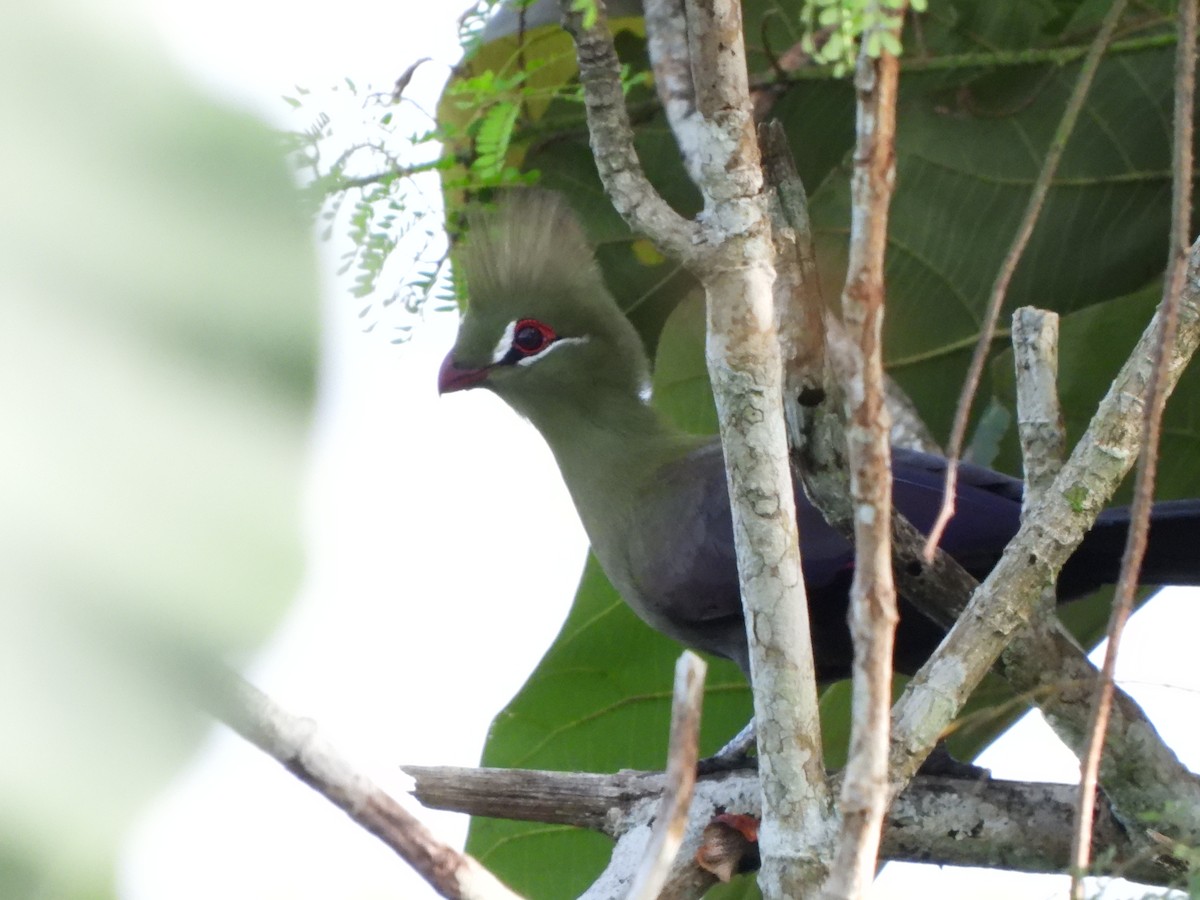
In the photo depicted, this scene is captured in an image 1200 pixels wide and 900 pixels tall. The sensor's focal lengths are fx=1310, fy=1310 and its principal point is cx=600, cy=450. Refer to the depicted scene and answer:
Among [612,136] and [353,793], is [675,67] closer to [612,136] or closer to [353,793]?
[612,136]

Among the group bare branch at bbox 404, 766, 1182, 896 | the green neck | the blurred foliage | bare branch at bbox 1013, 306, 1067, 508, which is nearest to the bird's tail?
bare branch at bbox 1013, 306, 1067, 508

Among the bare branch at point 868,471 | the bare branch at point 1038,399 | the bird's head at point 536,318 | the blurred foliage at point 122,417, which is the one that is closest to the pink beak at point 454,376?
the bird's head at point 536,318

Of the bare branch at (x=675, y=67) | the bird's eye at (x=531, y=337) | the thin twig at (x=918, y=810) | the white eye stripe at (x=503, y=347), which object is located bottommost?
the thin twig at (x=918, y=810)

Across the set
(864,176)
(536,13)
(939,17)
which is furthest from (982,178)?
(864,176)

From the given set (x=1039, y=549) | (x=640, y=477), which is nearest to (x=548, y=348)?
(x=640, y=477)

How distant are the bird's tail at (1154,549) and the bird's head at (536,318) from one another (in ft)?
2.78

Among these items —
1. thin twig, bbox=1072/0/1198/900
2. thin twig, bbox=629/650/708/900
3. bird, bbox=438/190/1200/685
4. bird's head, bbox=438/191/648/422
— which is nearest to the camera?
thin twig, bbox=629/650/708/900

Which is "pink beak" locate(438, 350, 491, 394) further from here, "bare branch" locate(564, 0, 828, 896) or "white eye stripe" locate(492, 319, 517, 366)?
"bare branch" locate(564, 0, 828, 896)

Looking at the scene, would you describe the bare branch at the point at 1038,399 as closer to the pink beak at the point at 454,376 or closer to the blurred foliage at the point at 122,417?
the pink beak at the point at 454,376

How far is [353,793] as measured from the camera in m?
0.85

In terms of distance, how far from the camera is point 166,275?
47 centimetres

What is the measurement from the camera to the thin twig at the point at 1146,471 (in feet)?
3.10

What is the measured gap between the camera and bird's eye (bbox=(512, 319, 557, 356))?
221cm

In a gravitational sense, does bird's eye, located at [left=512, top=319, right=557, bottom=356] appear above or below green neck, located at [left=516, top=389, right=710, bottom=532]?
above
